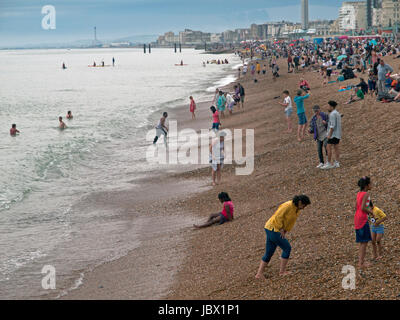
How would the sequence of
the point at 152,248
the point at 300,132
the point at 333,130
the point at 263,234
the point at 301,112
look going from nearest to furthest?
the point at 263,234, the point at 152,248, the point at 333,130, the point at 301,112, the point at 300,132

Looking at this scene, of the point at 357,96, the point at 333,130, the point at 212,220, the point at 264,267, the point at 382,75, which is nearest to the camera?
the point at 264,267

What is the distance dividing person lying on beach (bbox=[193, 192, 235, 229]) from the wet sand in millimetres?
177

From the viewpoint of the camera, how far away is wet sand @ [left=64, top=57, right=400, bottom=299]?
6.95m

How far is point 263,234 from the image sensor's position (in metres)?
9.12

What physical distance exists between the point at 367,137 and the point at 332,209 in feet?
17.1

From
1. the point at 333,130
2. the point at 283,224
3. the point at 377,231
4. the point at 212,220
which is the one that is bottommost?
the point at 212,220

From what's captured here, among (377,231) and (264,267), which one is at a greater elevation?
(377,231)

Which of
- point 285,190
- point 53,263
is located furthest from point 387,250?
point 53,263
